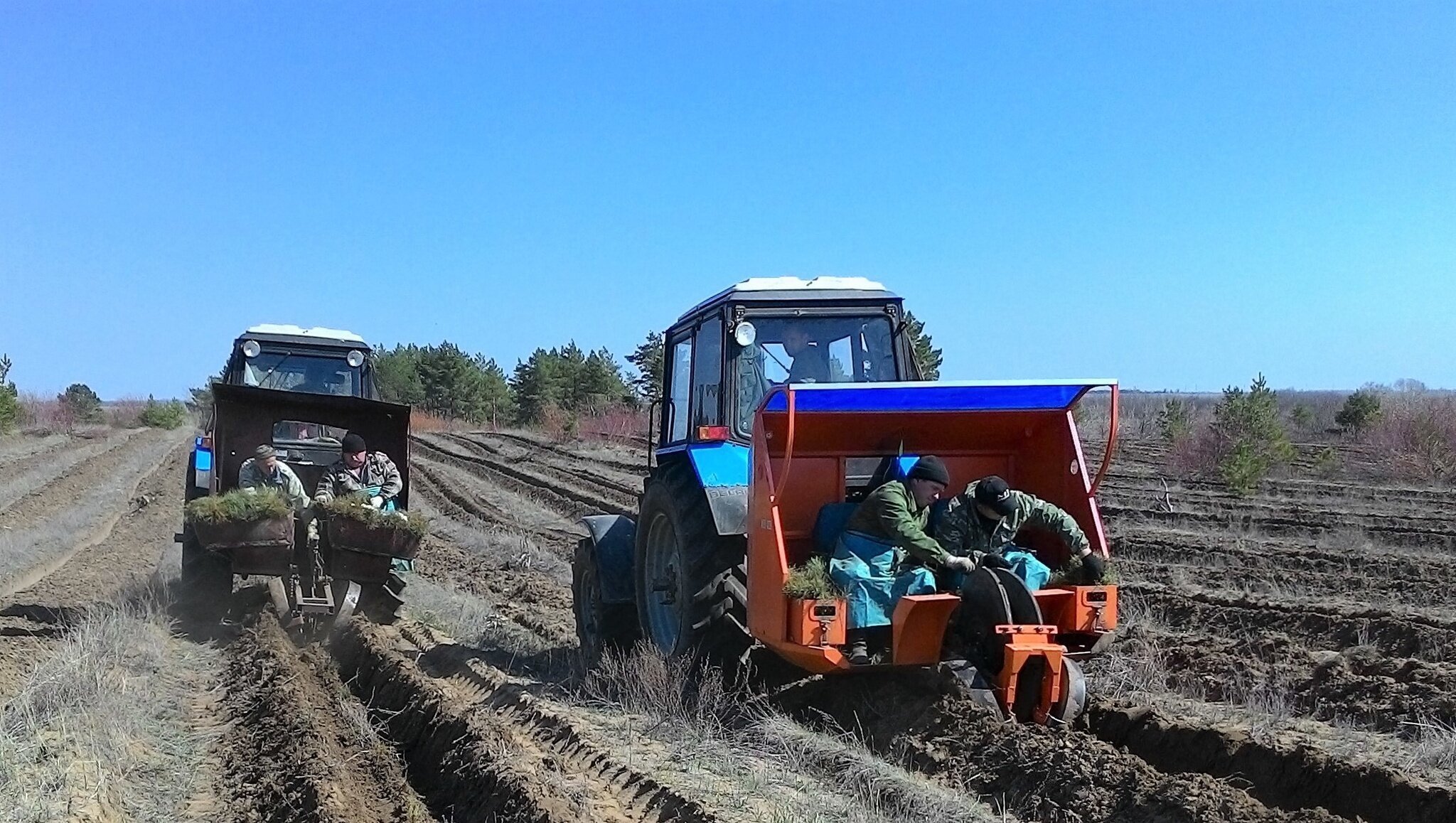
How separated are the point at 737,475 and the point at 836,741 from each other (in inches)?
66.5

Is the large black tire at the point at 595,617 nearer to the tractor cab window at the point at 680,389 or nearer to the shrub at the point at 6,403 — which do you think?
the tractor cab window at the point at 680,389

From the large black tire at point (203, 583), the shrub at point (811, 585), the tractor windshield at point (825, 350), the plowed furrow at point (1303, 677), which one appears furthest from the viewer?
the large black tire at point (203, 583)

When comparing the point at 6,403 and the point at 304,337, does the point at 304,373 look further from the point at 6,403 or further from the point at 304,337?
the point at 6,403

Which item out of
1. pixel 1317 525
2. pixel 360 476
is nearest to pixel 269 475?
pixel 360 476

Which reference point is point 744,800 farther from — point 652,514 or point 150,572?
point 150,572

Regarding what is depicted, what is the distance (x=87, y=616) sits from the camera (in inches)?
384

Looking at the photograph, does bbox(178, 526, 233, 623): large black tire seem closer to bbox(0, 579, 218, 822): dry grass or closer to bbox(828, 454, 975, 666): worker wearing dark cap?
bbox(0, 579, 218, 822): dry grass

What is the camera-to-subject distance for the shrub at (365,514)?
9.52 m

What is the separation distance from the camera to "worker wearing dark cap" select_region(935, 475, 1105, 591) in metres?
6.42

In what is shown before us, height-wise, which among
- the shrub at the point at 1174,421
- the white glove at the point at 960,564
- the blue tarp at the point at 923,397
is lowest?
the white glove at the point at 960,564

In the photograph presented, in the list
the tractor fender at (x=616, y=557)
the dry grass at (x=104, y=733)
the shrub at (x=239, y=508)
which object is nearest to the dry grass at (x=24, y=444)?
the shrub at (x=239, y=508)

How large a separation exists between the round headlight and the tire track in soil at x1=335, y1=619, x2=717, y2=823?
2.32 meters

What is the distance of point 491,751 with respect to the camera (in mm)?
5977

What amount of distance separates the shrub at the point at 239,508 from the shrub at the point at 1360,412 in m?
34.7
